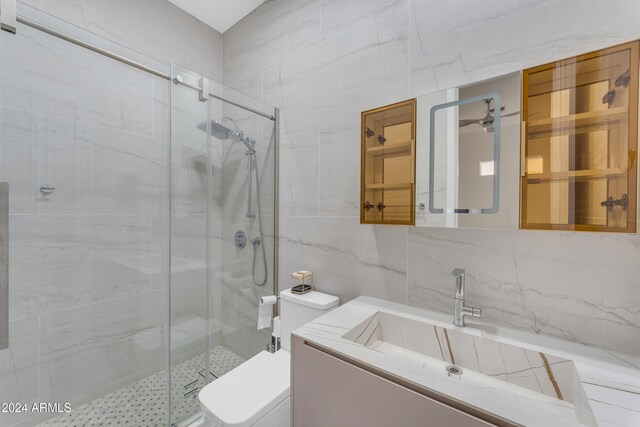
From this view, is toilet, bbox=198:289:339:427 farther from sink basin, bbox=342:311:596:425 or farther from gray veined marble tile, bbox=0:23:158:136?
gray veined marble tile, bbox=0:23:158:136

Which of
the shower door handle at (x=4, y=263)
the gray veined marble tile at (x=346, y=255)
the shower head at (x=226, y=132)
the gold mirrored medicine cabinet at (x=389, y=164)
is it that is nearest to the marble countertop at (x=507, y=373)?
the gray veined marble tile at (x=346, y=255)

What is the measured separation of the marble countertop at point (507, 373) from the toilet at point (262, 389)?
1.03 feet

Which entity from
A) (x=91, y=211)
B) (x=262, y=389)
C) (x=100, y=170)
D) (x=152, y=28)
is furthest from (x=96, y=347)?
(x=152, y=28)

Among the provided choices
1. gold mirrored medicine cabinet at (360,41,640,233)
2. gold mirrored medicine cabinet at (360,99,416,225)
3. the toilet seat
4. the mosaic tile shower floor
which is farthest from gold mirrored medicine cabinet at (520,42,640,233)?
the mosaic tile shower floor

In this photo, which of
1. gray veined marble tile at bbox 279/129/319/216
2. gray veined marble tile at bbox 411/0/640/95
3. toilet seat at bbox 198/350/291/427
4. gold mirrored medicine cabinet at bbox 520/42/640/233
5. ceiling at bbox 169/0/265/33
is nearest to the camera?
gold mirrored medicine cabinet at bbox 520/42/640/233

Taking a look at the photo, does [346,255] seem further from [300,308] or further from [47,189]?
[47,189]

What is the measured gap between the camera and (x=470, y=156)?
101 cm

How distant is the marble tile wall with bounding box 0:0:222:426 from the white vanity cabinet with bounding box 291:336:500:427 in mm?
823

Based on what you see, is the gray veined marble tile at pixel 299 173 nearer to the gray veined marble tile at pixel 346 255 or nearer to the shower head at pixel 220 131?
the gray veined marble tile at pixel 346 255

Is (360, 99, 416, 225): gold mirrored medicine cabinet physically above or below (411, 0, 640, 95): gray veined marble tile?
below

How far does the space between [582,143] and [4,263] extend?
2344 millimetres

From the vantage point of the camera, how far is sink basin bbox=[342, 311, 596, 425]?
2.62 feet

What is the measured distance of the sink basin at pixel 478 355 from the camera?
799 mm

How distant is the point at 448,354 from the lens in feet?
3.25
